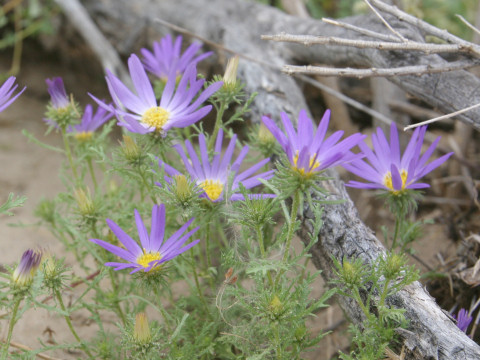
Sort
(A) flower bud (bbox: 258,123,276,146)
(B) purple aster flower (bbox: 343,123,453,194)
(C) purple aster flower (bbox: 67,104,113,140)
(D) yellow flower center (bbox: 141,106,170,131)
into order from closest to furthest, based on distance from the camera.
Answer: (B) purple aster flower (bbox: 343,123,453,194)
(D) yellow flower center (bbox: 141,106,170,131)
(A) flower bud (bbox: 258,123,276,146)
(C) purple aster flower (bbox: 67,104,113,140)

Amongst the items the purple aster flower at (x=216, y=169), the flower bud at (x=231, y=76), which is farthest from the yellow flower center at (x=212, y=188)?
the flower bud at (x=231, y=76)

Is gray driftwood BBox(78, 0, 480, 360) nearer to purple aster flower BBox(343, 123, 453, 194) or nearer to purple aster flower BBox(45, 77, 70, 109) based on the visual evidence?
purple aster flower BBox(343, 123, 453, 194)

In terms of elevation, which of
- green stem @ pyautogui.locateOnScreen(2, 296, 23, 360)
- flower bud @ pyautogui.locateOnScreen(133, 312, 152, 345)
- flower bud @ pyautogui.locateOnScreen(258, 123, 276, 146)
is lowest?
flower bud @ pyautogui.locateOnScreen(133, 312, 152, 345)

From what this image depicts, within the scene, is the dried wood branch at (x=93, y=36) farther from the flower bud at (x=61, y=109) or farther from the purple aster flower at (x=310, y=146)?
the purple aster flower at (x=310, y=146)

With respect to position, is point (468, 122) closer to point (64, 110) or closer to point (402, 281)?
point (402, 281)

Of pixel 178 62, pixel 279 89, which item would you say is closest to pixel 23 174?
pixel 178 62

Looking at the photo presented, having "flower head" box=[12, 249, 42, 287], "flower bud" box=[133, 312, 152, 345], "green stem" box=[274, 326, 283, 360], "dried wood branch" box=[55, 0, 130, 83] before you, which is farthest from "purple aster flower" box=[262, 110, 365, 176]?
"dried wood branch" box=[55, 0, 130, 83]

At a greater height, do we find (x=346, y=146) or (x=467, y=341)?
(x=346, y=146)
